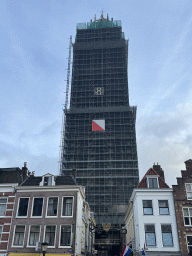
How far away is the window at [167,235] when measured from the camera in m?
30.9

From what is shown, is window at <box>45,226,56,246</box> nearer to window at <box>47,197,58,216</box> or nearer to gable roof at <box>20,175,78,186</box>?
window at <box>47,197,58,216</box>

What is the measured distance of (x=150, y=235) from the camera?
104ft

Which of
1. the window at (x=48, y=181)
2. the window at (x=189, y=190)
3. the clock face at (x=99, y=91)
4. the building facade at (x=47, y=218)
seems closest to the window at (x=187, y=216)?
the window at (x=189, y=190)

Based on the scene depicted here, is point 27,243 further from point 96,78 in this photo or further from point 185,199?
point 96,78

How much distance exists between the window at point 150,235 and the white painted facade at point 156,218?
1.16 ft

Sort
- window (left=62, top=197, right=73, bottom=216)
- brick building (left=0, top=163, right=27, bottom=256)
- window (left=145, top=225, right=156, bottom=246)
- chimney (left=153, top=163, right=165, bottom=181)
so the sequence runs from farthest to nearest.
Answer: chimney (left=153, top=163, right=165, bottom=181), window (left=62, top=197, right=73, bottom=216), brick building (left=0, top=163, right=27, bottom=256), window (left=145, top=225, right=156, bottom=246)

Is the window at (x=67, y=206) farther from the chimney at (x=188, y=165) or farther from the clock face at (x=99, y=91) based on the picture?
the clock face at (x=99, y=91)

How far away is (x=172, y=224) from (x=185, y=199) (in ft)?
11.9

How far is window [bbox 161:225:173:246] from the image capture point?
30.9 meters

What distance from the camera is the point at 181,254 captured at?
30.1 m

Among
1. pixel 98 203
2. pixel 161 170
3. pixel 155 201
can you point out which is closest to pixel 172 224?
pixel 155 201

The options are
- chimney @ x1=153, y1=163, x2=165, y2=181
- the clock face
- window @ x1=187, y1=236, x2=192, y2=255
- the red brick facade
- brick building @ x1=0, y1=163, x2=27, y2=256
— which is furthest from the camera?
the clock face

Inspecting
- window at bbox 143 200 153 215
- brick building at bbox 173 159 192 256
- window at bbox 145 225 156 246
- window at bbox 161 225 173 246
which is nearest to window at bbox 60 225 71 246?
window at bbox 145 225 156 246

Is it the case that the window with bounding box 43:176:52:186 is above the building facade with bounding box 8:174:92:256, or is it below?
above
